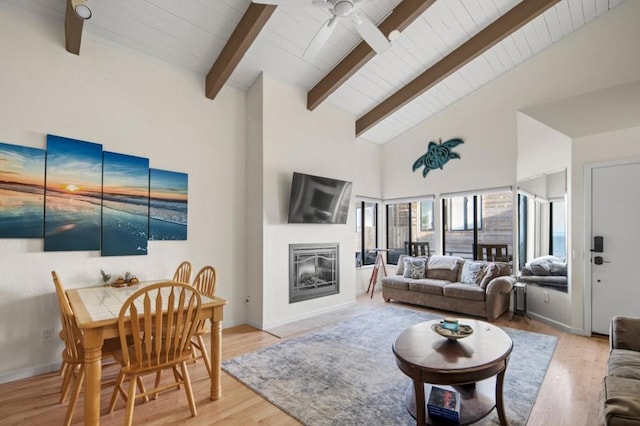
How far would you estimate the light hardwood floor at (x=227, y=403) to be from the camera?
230cm

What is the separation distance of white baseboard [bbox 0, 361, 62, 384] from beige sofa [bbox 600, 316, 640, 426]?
4266 mm

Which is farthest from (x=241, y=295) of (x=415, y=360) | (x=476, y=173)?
(x=476, y=173)

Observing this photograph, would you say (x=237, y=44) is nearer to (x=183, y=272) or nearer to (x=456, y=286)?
(x=183, y=272)

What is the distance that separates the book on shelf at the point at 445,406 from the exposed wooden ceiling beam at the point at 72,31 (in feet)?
14.5

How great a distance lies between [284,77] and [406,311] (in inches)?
162

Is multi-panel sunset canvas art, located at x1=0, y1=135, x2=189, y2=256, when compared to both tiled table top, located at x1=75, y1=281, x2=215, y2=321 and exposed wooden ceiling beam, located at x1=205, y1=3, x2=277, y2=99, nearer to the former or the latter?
→ tiled table top, located at x1=75, y1=281, x2=215, y2=321

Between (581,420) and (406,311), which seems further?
(406,311)

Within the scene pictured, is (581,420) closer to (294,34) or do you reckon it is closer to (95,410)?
(95,410)

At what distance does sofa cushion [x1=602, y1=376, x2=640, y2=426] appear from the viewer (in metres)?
1.41

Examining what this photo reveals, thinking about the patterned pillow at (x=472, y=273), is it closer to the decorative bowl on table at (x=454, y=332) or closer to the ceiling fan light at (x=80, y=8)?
the decorative bowl on table at (x=454, y=332)

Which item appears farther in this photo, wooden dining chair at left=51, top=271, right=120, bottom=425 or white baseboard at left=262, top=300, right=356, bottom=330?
white baseboard at left=262, top=300, right=356, bottom=330

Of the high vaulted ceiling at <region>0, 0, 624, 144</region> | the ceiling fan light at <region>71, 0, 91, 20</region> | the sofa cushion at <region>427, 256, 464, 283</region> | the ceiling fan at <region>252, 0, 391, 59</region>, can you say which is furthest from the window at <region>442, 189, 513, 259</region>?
the ceiling fan light at <region>71, 0, 91, 20</region>

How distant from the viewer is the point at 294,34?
3.90 meters

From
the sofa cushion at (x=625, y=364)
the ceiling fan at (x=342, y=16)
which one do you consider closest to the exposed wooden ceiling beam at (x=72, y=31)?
the ceiling fan at (x=342, y=16)
